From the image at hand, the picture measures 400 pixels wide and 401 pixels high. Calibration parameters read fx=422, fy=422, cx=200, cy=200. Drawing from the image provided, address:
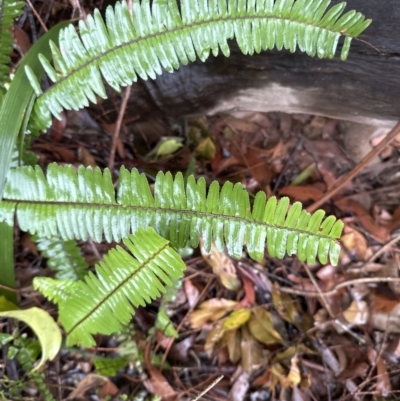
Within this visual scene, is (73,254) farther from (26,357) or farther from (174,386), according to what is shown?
(174,386)

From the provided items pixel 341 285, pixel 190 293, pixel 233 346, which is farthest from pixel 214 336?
pixel 341 285

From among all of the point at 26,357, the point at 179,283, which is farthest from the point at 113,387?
the point at 179,283

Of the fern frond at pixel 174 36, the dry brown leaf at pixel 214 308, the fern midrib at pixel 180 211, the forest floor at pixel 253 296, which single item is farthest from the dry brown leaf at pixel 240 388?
the fern frond at pixel 174 36

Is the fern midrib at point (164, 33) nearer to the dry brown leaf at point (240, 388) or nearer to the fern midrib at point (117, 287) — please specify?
the fern midrib at point (117, 287)

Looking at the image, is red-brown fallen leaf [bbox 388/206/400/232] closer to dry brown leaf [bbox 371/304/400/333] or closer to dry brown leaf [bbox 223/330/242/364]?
dry brown leaf [bbox 371/304/400/333]

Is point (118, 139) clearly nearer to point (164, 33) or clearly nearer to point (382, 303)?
point (164, 33)
